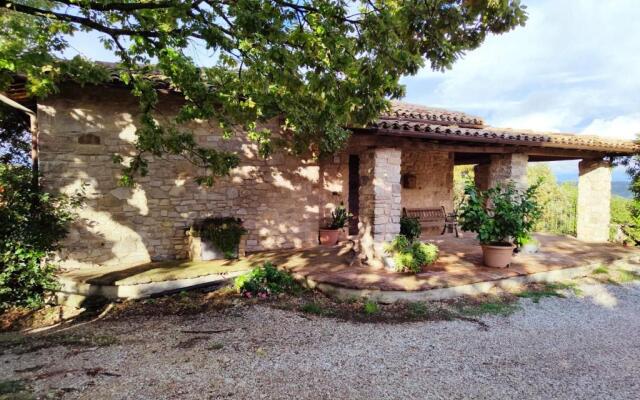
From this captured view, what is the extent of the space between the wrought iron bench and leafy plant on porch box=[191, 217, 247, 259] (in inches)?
194

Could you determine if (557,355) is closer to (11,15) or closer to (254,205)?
(254,205)

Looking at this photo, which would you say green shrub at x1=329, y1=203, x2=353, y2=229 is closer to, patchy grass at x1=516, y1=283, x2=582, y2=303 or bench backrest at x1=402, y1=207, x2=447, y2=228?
bench backrest at x1=402, y1=207, x2=447, y2=228

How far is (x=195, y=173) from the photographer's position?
7.50 metres

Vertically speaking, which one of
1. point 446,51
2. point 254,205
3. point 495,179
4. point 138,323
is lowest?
point 138,323

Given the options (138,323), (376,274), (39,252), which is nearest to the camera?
(138,323)

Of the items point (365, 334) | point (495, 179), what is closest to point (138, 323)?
point (365, 334)

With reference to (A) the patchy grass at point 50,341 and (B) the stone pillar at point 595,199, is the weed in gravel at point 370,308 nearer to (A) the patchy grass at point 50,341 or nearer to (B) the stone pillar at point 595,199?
(A) the patchy grass at point 50,341

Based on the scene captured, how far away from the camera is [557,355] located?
12.3 ft

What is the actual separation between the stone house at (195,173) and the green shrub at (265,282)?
1673 millimetres

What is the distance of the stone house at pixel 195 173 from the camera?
6.68 m

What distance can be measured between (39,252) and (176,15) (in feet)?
14.3

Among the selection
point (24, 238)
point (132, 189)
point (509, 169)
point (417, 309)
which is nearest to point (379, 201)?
point (417, 309)

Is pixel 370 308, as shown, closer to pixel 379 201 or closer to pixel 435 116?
pixel 379 201

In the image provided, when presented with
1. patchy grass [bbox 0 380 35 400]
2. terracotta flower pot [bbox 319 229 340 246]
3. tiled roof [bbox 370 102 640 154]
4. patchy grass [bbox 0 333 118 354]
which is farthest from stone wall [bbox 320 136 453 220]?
patchy grass [bbox 0 380 35 400]
